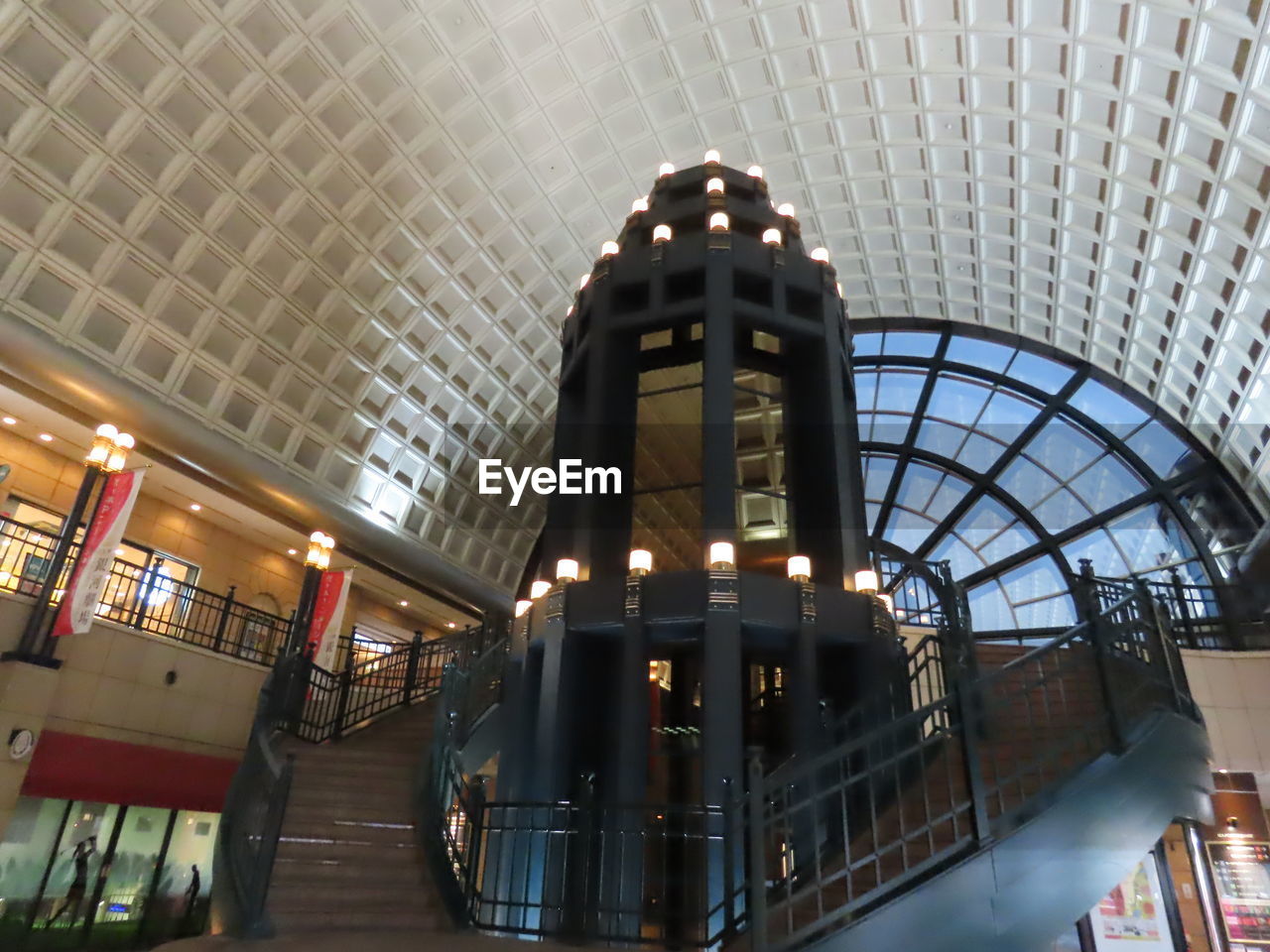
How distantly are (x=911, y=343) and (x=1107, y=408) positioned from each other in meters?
5.20

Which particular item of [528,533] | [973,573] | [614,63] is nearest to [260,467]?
[528,533]

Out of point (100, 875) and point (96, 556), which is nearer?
point (96, 556)

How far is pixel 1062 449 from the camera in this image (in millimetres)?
18891

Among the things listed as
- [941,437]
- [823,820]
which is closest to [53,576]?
[823,820]

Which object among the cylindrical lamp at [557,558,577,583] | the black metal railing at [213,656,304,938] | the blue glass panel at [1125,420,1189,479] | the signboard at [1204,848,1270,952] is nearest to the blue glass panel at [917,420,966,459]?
the blue glass panel at [1125,420,1189,479]

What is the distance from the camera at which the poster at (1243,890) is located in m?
11.5

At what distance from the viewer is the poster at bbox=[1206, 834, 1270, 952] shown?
11.5 meters

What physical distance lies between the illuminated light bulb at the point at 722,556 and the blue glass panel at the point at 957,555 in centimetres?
1258

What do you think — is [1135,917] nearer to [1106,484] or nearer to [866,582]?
[866,582]

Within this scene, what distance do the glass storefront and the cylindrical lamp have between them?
871 centimetres

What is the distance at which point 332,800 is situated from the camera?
8.17m

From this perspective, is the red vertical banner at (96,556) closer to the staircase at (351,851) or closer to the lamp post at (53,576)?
the lamp post at (53,576)

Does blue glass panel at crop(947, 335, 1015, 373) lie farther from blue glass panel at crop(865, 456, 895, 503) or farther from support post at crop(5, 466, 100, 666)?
support post at crop(5, 466, 100, 666)

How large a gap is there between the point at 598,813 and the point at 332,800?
311 cm
